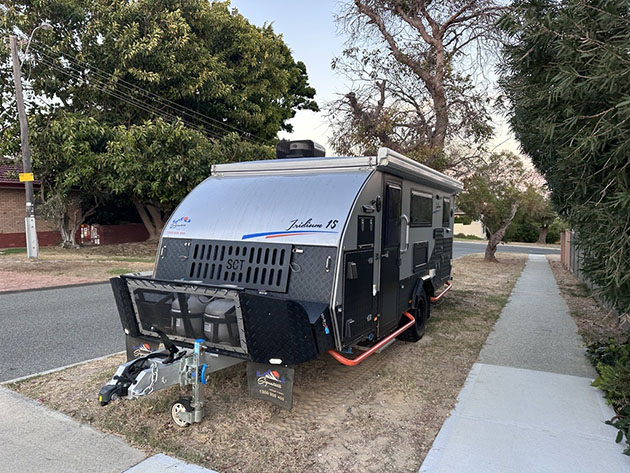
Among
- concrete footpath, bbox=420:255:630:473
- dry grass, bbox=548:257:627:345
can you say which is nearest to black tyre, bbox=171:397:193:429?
concrete footpath, bbox=420:255:630:473

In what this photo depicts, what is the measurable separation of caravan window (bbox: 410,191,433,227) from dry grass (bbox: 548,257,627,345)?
7.43 ft

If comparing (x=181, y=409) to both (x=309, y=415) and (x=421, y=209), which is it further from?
(x=421, y=209)

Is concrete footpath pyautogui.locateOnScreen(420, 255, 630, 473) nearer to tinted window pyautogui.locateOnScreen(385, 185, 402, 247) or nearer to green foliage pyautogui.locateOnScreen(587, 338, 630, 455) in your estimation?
green foliage pyautogui.locateOnScreen(587, 338, 630, 455)

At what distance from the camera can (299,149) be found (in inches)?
222

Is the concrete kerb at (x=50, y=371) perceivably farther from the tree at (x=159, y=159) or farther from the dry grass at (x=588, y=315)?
the tree at (x=159, y=159)

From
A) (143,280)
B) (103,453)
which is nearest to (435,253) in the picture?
(143,280)

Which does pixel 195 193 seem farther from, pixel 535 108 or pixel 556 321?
pixel 556 321

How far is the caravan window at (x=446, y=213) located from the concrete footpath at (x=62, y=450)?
6.05m

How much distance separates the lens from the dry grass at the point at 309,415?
3.43 m

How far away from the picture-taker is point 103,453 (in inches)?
134

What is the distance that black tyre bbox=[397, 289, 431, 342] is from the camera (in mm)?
6516

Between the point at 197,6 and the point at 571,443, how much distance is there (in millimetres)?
19090

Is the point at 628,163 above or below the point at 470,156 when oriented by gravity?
below

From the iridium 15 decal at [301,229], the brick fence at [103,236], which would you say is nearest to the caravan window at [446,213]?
the iridium 15 decal at [301,229]
